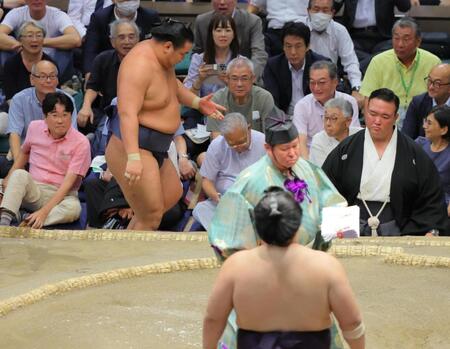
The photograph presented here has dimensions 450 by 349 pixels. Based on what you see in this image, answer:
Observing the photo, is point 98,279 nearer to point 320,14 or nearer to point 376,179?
point 376,179

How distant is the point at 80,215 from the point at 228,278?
277 cm

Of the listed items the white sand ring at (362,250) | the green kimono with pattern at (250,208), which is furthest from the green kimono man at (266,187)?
the white sand ring at (362,250)

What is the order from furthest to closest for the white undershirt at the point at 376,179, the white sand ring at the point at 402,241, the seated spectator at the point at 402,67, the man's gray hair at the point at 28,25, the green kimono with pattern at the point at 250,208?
the man's gray hair at the point at 28,25, the seated spectator at the point at 402,67, the white undershirt at the point at 376,179, the white sand ring at the point at 402,241, the green kimono with pattern at the point at 250,208

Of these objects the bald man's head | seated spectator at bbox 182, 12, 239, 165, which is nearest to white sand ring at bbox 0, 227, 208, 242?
the bald man's head

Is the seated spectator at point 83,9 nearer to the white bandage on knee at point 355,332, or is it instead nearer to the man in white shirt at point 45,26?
the man in white shirt at point 45,26

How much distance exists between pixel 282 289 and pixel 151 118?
2132 millimetres

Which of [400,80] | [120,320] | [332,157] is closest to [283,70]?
[400,80]

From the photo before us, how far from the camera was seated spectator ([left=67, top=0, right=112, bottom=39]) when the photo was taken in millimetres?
6455

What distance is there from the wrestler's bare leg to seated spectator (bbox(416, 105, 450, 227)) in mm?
1124

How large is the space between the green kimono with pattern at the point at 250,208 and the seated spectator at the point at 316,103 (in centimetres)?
215

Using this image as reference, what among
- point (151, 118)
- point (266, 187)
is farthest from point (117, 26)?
point (266, 187)

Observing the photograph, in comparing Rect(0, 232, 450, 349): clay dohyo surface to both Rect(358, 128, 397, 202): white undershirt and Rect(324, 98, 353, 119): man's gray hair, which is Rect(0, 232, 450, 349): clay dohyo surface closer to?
Rect(358, 128, 397, 202): white undershirt

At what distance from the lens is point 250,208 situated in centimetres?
297

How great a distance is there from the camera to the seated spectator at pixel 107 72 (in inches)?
224
